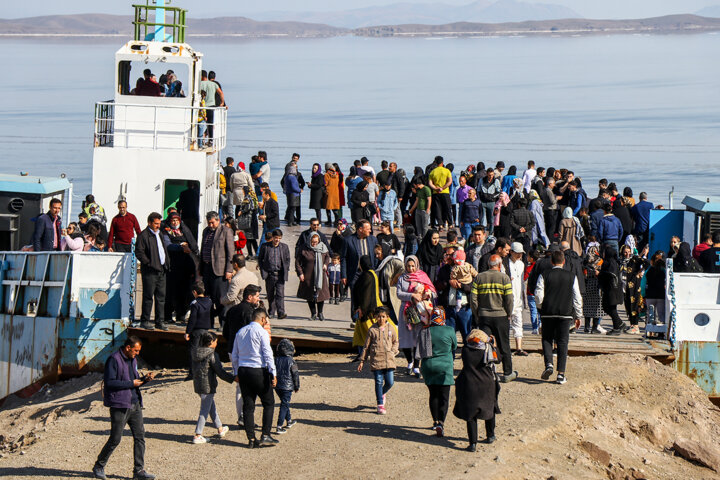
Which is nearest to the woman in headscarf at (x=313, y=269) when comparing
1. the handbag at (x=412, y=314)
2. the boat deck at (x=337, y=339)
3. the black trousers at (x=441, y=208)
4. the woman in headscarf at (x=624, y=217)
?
the boat deck at (x=337, y=339)

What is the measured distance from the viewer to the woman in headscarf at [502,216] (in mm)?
19953

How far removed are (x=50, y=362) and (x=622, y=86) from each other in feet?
334

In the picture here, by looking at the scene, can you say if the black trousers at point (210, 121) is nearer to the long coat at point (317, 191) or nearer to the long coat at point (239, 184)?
the long coat at point (239, 184)

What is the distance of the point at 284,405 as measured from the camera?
11.0 meters

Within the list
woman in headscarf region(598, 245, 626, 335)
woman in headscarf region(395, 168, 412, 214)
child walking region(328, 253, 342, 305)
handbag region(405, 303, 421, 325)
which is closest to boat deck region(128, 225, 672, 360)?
woman in headscarf region(598, 245, 626, 335)

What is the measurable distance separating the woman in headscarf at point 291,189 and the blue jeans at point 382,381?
40.9 feet

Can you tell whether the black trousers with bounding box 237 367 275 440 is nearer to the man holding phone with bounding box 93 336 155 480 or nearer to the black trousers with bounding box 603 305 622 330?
the man holding phone with bounding box 93 336 155 480

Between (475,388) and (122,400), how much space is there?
3.25m

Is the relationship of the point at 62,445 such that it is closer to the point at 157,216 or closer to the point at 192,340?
the point at 192,340

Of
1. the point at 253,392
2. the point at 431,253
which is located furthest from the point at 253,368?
the point at 431,253

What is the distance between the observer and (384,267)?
43.4ft

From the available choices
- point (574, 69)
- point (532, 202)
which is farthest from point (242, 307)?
point (574, 69)

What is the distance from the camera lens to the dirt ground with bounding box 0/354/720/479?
1008 cm

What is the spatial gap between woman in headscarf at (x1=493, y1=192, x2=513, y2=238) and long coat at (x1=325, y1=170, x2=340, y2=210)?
440 centimetres
